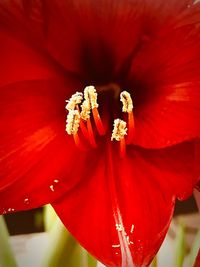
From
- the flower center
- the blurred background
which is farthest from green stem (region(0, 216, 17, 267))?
the flower center

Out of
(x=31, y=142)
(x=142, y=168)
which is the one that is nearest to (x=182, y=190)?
(x=142, y=168)

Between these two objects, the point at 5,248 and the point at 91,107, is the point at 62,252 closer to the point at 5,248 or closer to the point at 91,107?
the point at 5,248

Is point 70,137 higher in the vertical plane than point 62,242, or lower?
higher

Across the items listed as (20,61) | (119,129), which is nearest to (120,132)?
(119,129)

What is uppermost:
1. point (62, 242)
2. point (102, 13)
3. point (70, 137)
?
point (102, 13)

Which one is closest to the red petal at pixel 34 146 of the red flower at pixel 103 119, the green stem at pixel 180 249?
the red flower at pixel 103 119

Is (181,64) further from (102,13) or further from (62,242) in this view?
(62,242)
